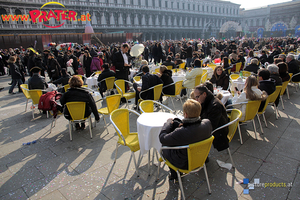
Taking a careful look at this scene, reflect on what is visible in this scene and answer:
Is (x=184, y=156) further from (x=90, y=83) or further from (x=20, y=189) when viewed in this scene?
(x=90, y=83)

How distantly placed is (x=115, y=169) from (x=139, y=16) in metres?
51.8

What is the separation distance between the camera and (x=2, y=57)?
11.8 meters

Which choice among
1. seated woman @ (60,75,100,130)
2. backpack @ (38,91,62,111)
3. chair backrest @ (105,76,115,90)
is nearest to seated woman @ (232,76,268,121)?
seated woman @ (60,75,100,130)

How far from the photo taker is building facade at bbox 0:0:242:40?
32.5 metres

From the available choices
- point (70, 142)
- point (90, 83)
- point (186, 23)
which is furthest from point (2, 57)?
point (186, 23)

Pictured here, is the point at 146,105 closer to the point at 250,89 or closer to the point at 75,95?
the point at 75,95

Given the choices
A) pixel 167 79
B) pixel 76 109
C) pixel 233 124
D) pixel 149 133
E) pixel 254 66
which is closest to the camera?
pixel 149 133

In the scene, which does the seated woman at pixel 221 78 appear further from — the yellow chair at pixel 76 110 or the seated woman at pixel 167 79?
the yellow chair at pixel 76 110

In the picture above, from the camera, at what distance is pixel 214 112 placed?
254 centimetres

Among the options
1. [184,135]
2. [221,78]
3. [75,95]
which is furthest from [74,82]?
[221,78]

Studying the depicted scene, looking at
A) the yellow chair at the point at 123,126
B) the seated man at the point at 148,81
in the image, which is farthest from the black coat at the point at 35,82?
the yellow chair at the point at 123,126

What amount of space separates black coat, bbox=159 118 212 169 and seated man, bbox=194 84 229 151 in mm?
564

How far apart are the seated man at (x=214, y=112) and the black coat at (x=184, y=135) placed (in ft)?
1.85

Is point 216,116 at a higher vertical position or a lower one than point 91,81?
lower
